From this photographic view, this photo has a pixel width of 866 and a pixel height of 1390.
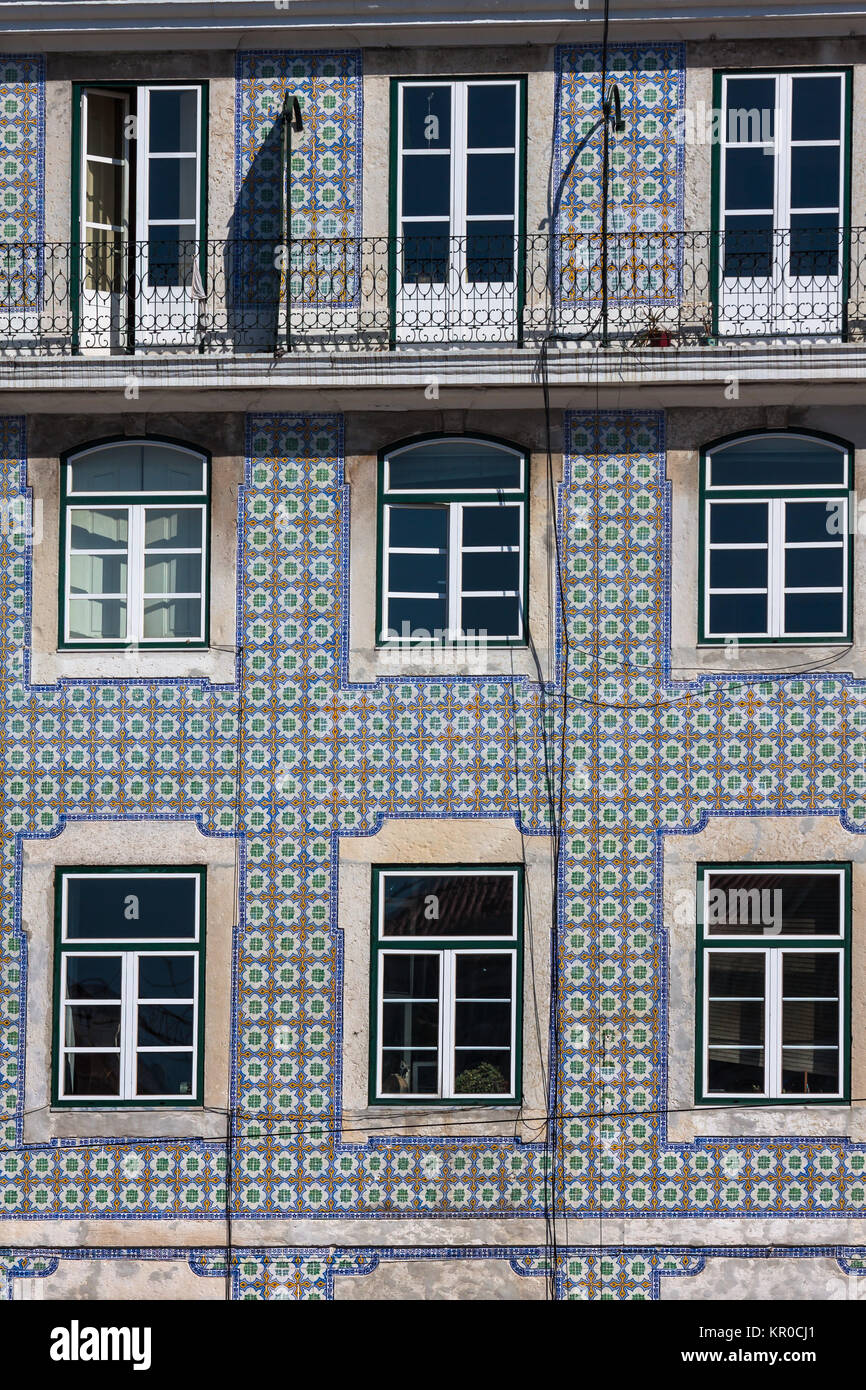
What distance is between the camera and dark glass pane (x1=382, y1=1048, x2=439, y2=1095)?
14719 millimetres

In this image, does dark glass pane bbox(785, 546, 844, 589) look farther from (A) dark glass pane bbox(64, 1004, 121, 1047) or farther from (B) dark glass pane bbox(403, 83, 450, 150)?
(A) dark glass pane bbox(64, 1004, 121, 1047)

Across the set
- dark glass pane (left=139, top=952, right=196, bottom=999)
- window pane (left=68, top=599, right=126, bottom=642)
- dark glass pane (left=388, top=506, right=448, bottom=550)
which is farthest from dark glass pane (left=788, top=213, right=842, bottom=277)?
dark glass pane (left=139, top=952, right=196, bottom=999)

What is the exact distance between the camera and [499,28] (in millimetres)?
14977

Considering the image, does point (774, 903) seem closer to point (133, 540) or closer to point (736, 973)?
point (736, 973)

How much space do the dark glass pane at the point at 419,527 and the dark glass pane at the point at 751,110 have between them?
3646 millimetres

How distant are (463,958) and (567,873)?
1005 millimetres

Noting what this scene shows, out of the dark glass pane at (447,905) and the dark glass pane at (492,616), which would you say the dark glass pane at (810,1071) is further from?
the dark glass pane at (492,616)

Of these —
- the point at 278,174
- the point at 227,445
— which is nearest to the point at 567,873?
the point at 227,445

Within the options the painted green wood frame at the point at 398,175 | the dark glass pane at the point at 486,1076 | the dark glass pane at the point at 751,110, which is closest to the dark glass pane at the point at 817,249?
the dark glass pane at the point at 751,110

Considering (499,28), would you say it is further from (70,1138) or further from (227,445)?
(70,1138)

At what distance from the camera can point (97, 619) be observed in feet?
49.7

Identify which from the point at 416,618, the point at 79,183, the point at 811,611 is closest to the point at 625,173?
the point at 811,611

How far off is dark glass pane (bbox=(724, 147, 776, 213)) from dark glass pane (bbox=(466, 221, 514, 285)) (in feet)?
5.56

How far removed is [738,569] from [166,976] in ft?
17.3
